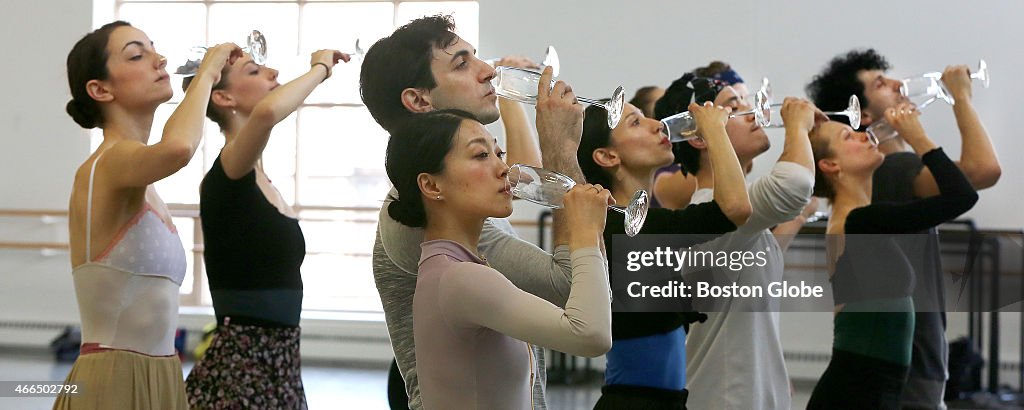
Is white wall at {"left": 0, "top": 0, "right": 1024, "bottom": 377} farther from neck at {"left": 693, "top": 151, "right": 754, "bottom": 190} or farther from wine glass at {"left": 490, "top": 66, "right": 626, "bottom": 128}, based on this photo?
wine glass at {"left": 490, "top": 66, "right": 626, "bottom": 128}

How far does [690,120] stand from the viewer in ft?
7.04

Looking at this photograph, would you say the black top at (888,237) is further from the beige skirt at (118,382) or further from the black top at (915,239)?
the beige skirt at (118,382)

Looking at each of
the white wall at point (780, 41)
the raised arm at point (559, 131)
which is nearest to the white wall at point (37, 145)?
the white wall at point (780, 41)

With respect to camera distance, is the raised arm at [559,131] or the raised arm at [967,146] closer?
the raised arm at [559,131]

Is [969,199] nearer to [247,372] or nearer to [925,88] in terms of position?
[925,88]

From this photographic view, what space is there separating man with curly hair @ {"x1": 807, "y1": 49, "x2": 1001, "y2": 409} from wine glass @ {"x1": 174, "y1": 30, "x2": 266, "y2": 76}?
1.41m

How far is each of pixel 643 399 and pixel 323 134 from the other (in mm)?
3926

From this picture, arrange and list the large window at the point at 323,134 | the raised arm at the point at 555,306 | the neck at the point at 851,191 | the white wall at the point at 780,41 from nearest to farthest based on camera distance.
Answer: the raised arm at the point at 555,306, the neck at the point at 851,191, the white wall at the point at 780,41, the large window at the point at 323,134

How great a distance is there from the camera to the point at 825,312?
14.2 ft

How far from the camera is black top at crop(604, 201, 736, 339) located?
1.84 metres

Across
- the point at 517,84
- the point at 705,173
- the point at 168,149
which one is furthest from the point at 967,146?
the point at 168,149

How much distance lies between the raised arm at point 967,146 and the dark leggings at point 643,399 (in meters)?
1.06

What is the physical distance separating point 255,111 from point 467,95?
578 millimetres

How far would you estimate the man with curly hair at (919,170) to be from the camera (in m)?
2.41
